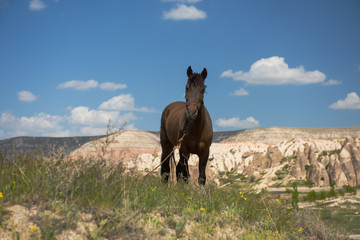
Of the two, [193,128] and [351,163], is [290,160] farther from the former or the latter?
[193,128]

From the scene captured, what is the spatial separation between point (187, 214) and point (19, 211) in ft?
8.80

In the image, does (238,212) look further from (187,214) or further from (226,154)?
(226,154)

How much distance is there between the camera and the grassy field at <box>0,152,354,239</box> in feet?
15.2

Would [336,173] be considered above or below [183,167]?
below

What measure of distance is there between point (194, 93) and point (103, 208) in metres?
3.51

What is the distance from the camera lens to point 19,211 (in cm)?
466

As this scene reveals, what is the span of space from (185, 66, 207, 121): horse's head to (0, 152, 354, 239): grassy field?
1.63 metres

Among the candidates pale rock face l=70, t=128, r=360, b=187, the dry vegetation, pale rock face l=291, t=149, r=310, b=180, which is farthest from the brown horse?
pale rock face l=291, t=149, r=310, b=180

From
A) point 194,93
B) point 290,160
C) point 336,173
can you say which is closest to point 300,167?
point 336,173

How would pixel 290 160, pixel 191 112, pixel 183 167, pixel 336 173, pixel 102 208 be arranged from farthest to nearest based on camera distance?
pixel 290 160
pixel 336 173
pixel 183 167
pixel 191 112
pixel 102 208

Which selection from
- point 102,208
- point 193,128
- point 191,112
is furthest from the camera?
point 193,128

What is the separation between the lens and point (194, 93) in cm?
772

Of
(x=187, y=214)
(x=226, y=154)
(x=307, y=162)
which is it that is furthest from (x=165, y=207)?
(x=226, y=154)

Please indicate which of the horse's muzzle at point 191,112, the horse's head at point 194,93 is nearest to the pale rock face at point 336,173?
the horse's head at point 194,93
